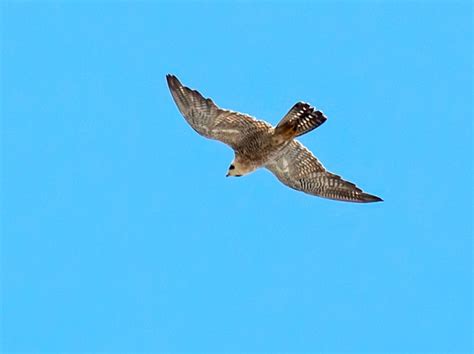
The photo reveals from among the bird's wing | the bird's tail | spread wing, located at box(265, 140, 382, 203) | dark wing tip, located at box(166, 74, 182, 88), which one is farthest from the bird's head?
dark wing tip, located at box(166, 74, 182, 88)

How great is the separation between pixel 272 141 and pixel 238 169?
38.0 inches

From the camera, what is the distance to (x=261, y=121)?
1529 cm

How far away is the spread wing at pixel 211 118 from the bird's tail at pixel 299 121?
1.24 feet

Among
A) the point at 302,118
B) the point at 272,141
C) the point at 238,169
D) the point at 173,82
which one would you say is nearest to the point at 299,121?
the point at 302,118

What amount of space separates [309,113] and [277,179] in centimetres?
200

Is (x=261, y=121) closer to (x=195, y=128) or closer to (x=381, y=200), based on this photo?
(x=195, y=128)

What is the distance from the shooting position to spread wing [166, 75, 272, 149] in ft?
49.8

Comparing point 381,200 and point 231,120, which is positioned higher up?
point 231,120

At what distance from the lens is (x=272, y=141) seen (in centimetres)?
1512

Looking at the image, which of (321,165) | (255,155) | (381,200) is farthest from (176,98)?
(381,200)

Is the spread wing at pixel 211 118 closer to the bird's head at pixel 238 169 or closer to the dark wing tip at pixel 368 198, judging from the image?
the bird's head at pixel 238 169

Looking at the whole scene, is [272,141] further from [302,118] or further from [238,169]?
[238,169]

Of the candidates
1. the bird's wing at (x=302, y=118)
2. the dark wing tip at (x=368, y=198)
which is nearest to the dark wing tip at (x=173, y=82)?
the bird's wing at (x=302, y=118)

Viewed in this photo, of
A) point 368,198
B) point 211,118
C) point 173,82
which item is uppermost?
point 173,82
